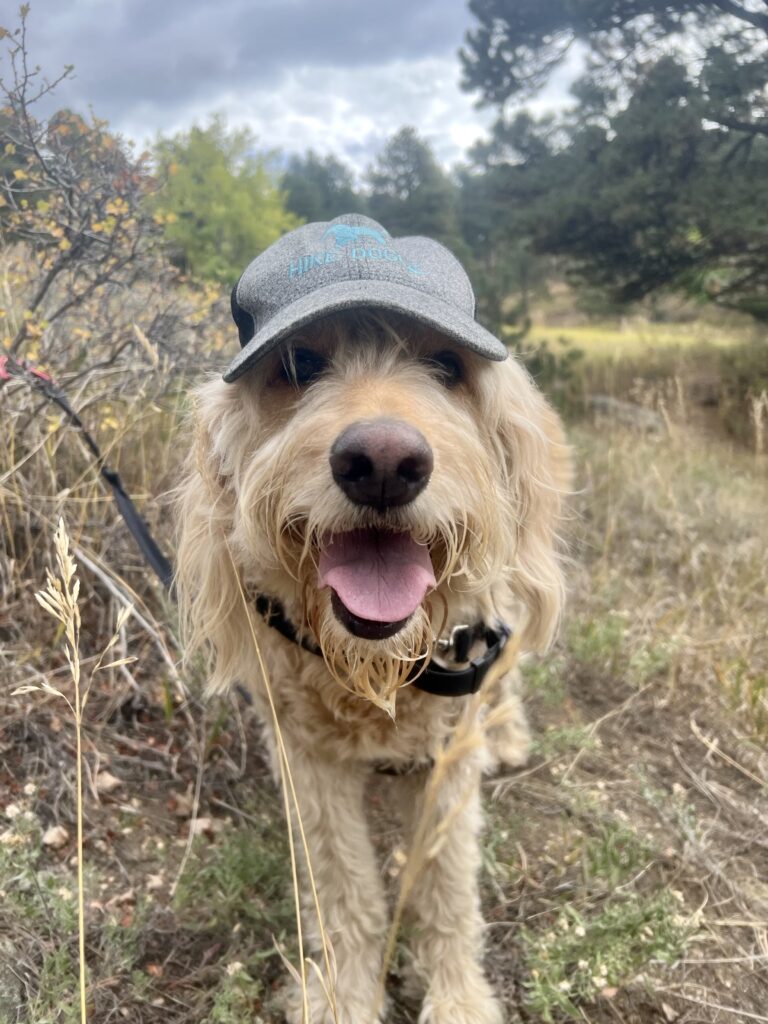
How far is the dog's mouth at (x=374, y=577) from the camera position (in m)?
1.49

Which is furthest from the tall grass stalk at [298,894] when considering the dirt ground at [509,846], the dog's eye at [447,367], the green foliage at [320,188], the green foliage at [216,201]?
the green foliage at [320,188]

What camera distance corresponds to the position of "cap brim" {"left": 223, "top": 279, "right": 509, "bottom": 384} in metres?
1.49

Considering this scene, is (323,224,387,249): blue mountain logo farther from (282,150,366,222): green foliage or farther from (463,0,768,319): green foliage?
(282,150,366,222): green foliage

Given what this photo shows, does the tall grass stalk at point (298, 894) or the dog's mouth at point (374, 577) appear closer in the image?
the tall grass stalk at point (298, 894)

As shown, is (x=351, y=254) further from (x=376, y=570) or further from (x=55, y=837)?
(x=55, y=837)

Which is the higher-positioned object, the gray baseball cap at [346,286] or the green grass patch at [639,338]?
the green grass patch at [639,338]

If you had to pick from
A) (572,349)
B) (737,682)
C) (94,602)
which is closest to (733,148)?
(572,349)

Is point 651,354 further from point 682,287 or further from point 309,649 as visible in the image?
point 309,649

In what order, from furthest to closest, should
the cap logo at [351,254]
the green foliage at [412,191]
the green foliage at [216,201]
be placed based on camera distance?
the green foliage at [412,191], the green foliage at [216,201], the cap logo at [351,254]

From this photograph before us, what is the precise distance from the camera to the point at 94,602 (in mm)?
2854

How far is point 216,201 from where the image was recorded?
26.0 ft

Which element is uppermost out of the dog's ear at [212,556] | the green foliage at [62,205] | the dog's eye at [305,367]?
the green foliage at [62,205]

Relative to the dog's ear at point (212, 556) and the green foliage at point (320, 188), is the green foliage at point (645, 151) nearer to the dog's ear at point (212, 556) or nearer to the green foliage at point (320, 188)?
the dog's ear at point (212, 556)

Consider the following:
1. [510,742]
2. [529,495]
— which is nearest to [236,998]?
[510,742]
